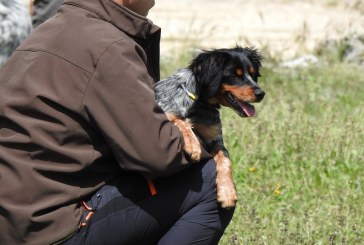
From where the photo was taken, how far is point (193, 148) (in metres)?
3.47

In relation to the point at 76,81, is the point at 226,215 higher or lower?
lower

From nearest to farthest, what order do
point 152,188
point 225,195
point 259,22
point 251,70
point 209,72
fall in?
1. point 152,188
2. point 225,195
3. point 209,72
4. point 251,70
5. point 259,22

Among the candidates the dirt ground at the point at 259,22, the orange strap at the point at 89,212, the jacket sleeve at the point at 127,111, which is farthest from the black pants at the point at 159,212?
the dirt ground at the point at 259,22

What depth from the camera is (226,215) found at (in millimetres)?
3621

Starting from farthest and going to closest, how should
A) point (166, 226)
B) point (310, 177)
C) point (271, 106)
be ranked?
point (271, 106)
point (310, 177)
point (166, 226)

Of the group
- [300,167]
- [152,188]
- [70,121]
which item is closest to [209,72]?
[152,188]

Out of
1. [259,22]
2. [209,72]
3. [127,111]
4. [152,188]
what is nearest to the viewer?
[127,111]

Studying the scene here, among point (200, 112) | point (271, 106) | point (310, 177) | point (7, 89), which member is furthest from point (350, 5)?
point (7, 89)

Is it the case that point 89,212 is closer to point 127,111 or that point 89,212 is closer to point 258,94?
point 127,111

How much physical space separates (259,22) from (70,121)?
34.6ft

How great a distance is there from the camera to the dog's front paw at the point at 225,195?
11.6ft

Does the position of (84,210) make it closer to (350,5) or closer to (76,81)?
(76,81)

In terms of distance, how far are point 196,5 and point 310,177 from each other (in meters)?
10.3

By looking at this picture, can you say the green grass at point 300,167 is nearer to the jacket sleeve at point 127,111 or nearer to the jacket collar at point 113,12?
the jacket sleeve at point 127,111
